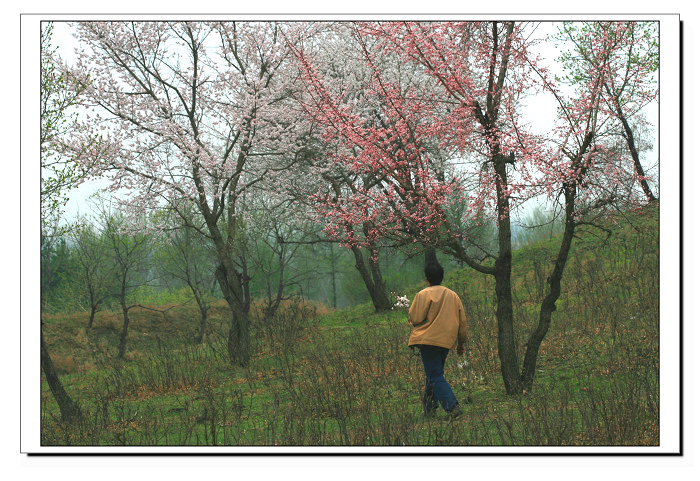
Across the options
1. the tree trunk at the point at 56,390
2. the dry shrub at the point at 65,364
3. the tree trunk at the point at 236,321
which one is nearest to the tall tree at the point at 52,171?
the tree trunk at the point at 56,390

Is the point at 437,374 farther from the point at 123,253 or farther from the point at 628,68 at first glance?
the point at 123,253

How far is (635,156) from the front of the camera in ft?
20.4

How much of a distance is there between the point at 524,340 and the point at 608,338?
1145mm

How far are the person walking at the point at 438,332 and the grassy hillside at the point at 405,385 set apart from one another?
0.25m

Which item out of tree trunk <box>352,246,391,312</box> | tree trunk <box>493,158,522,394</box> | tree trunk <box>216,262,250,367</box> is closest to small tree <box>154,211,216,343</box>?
tree trunk <box>352,246,391,312</box>

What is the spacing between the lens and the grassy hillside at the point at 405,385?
4.96 meters

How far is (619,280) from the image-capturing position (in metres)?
11.6

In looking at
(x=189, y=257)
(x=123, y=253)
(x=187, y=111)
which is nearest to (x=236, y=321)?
(x=187, y=111)

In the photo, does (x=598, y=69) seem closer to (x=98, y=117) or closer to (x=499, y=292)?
(x=499, y=292)

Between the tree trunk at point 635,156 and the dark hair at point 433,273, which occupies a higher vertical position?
the tree trunk at point 635,156

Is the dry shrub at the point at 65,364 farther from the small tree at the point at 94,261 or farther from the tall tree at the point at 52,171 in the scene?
the tall tree at the point at 52,171

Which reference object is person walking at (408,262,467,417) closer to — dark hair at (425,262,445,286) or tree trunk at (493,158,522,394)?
dark hair at (425,262,445,286)
